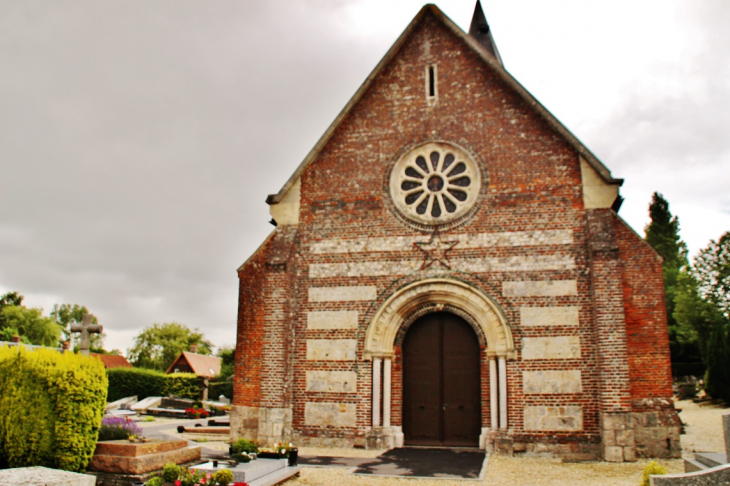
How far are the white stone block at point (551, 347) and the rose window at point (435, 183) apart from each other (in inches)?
149

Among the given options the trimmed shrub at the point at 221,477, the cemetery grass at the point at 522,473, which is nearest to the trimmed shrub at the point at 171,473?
the trimmed shrub at the point at 221,477

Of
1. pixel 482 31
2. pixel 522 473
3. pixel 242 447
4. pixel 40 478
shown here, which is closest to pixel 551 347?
pixel 522 473

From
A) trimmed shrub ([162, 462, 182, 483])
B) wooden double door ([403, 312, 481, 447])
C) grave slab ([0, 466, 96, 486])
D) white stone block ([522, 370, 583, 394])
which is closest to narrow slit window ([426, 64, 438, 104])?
wooden double door ([403, 312, 481, 447])

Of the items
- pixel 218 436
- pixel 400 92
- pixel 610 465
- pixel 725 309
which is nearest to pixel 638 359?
pixel 610 465

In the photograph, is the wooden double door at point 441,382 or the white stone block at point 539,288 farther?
the wooden double door at point 441,382

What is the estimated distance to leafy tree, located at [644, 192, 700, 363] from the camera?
42.5 m

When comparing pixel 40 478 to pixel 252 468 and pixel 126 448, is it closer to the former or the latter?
pixel 126 448

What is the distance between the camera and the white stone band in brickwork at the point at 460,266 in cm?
1421

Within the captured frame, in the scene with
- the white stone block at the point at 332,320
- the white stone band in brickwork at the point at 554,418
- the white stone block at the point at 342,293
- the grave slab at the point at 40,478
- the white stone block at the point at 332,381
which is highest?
the white stone block at the point at 342,293

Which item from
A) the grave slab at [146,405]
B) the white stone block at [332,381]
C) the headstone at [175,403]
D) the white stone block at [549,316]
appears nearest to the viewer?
the white stone block at [549,316]

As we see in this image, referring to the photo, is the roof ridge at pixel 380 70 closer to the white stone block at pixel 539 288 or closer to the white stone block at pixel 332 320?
the white stone block at pixel 332 320

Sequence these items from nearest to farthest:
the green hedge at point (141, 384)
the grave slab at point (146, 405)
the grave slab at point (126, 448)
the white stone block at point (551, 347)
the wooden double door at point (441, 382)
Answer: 1. the grave slab at point (126, 448)
2. the white stone block at point (551, 347)
3. the wooden double door at point (441, 382)
4. the grave slab at point (146, 405)
5. the green hedge at point (141, 384)

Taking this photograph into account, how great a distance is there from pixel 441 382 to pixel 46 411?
29.6 ft

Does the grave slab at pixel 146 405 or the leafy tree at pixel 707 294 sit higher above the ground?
the leafy tree at pixel 707 294
